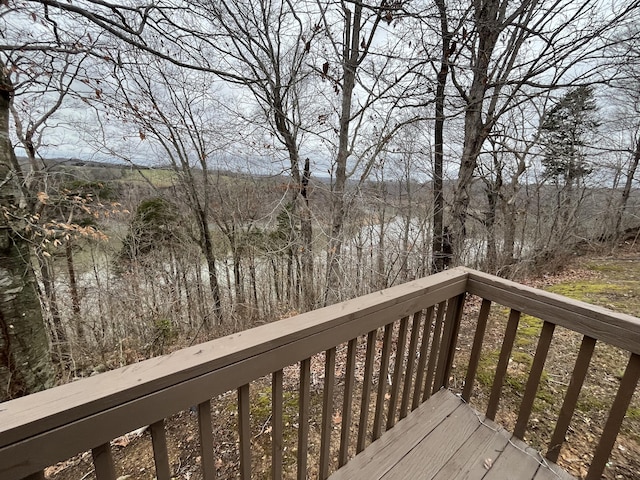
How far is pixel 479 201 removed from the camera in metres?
6.80

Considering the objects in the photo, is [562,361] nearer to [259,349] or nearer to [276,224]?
[259,349]

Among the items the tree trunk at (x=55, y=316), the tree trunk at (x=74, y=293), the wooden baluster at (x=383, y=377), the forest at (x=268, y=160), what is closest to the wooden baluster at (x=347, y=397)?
the wooden baluster at (x=383, y=377)

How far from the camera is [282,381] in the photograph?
900 millimetres

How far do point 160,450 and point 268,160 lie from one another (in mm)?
4778

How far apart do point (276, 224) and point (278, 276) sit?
1749 mm

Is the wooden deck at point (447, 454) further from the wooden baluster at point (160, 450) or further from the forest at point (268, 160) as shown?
the forest at point (268, 160)

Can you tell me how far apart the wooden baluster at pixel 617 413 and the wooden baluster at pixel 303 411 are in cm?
120

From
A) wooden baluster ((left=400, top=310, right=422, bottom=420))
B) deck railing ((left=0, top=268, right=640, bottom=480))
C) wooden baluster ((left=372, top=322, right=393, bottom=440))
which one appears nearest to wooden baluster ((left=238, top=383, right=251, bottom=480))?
deck railing ((left=0, top=268, right=640, bottom=480))

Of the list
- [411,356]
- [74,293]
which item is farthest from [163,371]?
[74,293]

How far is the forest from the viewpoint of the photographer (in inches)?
123

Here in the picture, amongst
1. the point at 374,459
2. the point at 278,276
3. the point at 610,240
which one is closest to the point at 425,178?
the point at 278,276

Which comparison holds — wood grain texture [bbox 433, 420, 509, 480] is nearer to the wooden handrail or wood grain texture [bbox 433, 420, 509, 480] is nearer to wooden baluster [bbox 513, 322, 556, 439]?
wooden baluster [bbox 513, 322, 556, 439]

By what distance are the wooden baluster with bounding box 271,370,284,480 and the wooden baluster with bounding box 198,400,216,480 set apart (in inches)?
7.6

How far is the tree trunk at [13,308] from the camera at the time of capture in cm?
233
